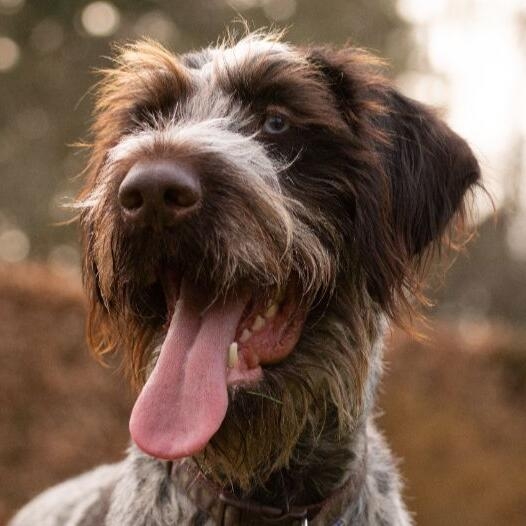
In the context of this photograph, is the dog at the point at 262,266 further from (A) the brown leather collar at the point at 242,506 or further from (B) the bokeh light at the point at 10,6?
(B) the bokeh light at the point at 10,6

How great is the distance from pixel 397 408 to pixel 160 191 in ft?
23.6

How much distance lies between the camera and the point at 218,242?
3.02 meters

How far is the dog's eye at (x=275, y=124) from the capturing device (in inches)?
135

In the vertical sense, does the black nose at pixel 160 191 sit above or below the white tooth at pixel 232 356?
above

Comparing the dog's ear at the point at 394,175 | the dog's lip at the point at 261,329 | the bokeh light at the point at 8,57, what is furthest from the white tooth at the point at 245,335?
the bokeh light at the point at 8,57

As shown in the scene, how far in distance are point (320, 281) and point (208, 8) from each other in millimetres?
15526

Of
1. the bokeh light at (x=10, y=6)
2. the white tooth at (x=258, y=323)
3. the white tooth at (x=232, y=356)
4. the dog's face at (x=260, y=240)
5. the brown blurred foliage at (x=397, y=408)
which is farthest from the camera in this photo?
the bokeh light at (x=10, y=6)

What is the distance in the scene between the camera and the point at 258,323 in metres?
3.30

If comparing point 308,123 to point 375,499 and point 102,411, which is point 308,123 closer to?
point 375,499

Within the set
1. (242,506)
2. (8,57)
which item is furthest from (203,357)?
(8,57)

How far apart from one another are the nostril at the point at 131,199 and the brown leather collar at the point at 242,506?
957 mm

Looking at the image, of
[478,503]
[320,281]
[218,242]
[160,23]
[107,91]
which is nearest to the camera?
[218,242]

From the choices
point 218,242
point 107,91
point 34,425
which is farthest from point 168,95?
point 34,425

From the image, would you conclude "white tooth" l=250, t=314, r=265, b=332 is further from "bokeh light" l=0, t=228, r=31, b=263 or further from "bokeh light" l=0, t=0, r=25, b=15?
"bokeh light" l=0, t=228, r=31, b=263
